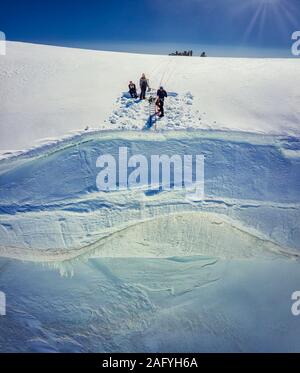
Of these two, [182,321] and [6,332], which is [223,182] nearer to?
[182,321]

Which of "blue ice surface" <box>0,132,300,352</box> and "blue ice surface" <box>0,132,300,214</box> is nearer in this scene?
"blue ice surface" <box>0,132,300,352</box>

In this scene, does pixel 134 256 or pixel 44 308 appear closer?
pixel 44 308
